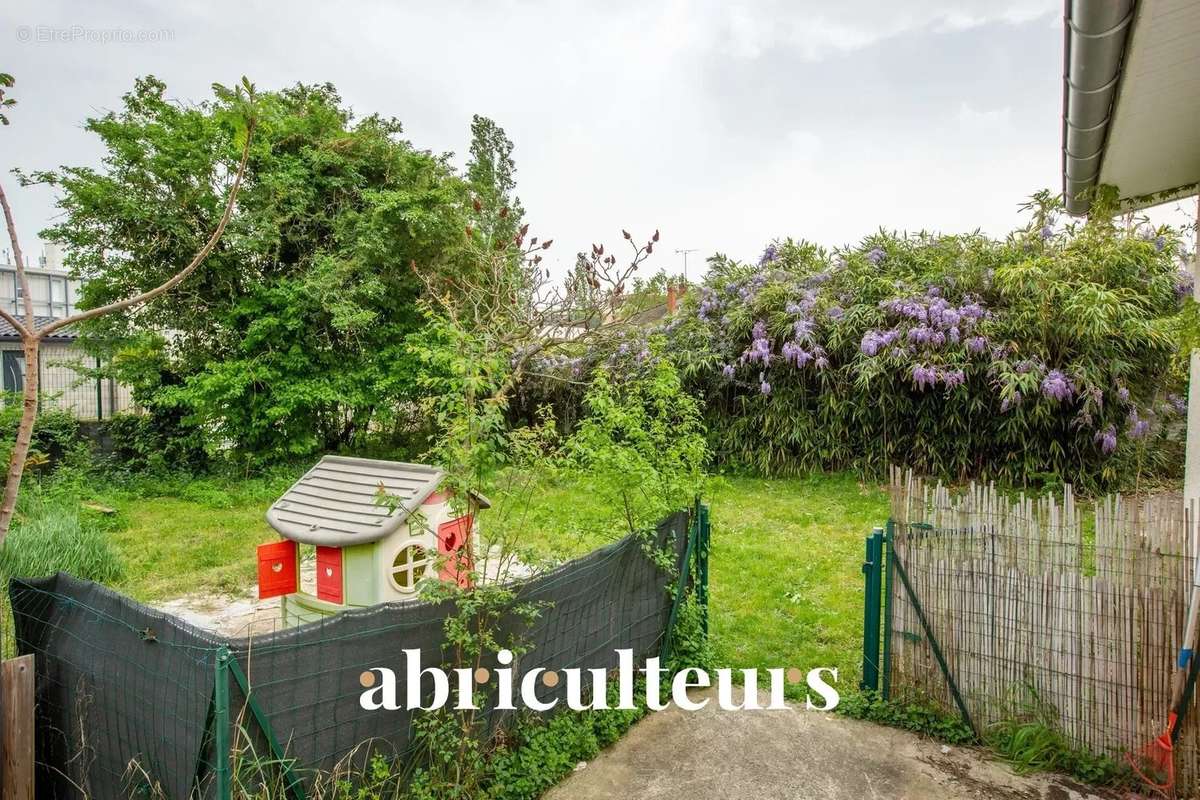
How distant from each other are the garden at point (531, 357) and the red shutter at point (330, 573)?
5.21 feet

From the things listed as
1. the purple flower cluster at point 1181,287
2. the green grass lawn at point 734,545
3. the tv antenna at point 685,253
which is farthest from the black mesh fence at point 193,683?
the tv antenna at point 685,253

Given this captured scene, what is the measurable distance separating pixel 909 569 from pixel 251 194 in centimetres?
906

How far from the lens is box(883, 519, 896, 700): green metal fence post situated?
354 cm

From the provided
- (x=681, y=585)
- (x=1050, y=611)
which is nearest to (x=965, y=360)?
(x=1050, y=611)

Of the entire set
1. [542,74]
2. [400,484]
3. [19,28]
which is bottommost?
[400,484]

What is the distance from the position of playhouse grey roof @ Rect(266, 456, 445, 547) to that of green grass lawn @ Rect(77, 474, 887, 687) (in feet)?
2.21

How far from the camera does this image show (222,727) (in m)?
2.00

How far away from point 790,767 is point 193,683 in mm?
2499

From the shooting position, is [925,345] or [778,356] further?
[778,356]

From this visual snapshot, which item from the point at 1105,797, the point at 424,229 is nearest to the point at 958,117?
the point at 424,229

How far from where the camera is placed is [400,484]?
3.86m

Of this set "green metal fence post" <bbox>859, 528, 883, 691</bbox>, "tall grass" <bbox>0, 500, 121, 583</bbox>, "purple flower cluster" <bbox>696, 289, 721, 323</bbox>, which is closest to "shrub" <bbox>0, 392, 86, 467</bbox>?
"tall grass" <bbox>0, 500, 121, 583</bbox>

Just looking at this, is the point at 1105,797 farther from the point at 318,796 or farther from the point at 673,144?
the point at 673,144

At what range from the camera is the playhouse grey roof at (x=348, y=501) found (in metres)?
3.58
